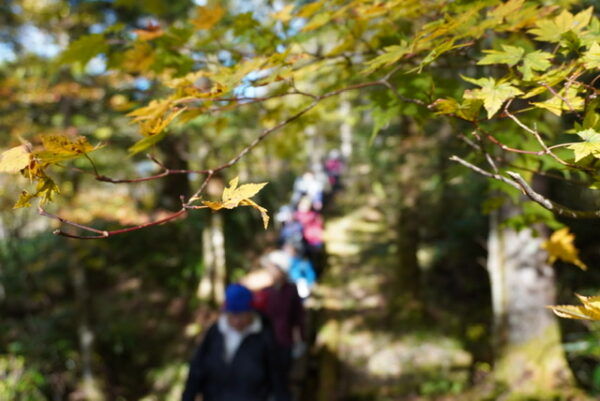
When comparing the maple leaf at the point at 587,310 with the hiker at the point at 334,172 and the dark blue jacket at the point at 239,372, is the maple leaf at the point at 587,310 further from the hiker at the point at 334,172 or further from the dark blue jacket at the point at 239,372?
the hiker at the point at 334,172

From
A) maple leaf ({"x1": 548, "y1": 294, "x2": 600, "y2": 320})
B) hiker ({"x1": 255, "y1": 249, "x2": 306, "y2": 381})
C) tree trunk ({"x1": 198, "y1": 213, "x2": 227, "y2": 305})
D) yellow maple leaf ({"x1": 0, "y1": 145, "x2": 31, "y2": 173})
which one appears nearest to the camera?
maple leaf ({"x1": 548, "y1": 294, "x2": 600, "y2": 320})

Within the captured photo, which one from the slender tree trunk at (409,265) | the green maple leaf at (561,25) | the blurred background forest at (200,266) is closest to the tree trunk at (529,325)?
the blurred background forest at (200,266)

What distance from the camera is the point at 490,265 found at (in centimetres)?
445

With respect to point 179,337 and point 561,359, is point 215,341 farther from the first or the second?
point 179,337

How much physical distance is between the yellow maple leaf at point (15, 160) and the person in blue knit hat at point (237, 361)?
87.3 inches

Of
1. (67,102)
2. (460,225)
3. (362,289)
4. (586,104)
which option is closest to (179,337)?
(362,289)

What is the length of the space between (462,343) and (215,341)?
4318 mm

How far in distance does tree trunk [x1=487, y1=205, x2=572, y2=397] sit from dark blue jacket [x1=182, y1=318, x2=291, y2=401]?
7.48 feet

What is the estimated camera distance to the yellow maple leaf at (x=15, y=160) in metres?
0.98

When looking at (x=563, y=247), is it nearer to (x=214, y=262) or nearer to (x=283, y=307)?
(x=283, y=307)

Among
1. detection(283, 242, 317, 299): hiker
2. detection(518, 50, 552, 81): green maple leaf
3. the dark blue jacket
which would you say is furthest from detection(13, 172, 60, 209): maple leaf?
detection(283, 242, 317, 299): hiker

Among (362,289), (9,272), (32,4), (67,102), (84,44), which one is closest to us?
(84,44)

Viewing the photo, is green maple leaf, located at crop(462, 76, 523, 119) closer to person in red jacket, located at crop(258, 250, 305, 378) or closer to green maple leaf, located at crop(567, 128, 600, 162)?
green maple leaf, located at crop(567, 128, 600, 162)

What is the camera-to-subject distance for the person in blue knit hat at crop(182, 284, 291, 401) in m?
3.02
